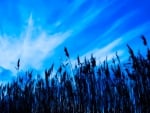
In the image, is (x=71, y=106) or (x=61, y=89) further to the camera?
(x=61, y=89)

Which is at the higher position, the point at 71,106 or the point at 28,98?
the point at 28,98

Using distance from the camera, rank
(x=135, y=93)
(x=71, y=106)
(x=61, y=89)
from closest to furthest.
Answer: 1. (x=135, y=93)
2. (x=71, y=106)
3. (x=61, y=89)

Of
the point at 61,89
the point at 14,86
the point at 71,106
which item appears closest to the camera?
the point at 71,106

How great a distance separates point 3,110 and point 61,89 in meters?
1.21

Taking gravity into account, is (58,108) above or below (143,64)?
below

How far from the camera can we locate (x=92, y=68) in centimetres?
461

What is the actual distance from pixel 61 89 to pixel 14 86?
1124 mm

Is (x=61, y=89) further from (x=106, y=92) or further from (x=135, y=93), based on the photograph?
(x=135, y=93)

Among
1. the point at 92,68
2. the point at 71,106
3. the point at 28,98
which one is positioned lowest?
the point at 71,106

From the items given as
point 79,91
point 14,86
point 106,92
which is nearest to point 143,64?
point 106,92

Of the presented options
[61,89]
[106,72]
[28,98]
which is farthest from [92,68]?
[28,98]

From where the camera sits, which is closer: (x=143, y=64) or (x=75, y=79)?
(x=143, y=64)

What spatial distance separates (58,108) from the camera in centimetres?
446

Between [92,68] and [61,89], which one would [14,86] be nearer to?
[61,89]
